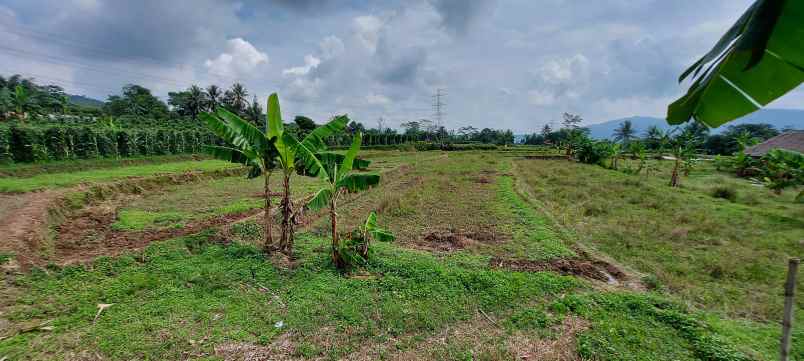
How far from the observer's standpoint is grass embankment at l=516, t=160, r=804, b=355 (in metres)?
4.37

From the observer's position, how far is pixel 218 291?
4.43 metres

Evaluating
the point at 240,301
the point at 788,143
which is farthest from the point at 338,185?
the point at 788,143

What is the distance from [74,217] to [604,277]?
12436 millimetres

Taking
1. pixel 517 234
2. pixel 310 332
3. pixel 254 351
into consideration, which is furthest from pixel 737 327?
pixel 254 351

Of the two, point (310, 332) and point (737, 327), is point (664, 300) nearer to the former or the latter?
point (737, 327)

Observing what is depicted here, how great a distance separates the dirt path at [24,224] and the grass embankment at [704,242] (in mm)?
10521

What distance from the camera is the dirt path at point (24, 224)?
5.06 m

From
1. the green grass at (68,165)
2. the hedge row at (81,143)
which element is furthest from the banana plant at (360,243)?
the green grass at (68,165)

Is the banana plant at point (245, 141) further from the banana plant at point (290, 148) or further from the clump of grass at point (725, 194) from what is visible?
the clump of grass at point (725, 194)

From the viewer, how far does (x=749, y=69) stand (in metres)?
1.07

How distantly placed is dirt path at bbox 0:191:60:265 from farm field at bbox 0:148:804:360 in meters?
0.10

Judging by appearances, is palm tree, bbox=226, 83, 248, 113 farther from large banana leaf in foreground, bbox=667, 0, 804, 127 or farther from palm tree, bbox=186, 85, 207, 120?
large banana leaf in foreground, bbox=667, 0, 804, 127

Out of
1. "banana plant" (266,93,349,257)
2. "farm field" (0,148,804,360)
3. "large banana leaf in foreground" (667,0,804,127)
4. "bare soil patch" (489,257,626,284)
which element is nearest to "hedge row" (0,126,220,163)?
"farm field" (0,148,804,360)

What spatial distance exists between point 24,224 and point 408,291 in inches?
309
